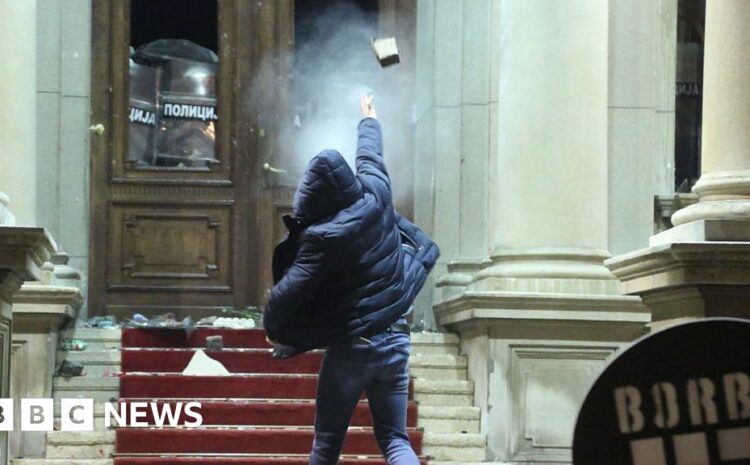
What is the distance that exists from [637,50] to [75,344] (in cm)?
484

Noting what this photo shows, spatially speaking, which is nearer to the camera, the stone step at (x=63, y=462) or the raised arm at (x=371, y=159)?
the raised arm at (x=371, y=159)

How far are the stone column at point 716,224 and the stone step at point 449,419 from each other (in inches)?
99.5

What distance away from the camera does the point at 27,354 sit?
33.1 feet

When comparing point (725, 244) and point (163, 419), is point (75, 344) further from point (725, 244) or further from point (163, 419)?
point (725, 244)

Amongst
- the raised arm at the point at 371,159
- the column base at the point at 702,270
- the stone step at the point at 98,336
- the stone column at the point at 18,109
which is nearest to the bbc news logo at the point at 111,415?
the stone step at the point at 98,336

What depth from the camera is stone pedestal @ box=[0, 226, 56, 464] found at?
7141mm

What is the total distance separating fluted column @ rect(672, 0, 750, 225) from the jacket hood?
78.0 inches

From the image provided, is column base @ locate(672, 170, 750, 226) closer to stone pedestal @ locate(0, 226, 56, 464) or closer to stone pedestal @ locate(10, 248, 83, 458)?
stone pedestal @ locate(0, 226, 56, 464)

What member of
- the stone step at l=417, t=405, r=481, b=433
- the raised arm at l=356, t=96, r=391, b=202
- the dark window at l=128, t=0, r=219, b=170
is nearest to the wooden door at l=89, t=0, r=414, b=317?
the dark window at l=128, t=0, r=219, b=170

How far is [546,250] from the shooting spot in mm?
10273

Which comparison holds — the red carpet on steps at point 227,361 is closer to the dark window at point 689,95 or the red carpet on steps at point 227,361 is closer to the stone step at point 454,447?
the stone step at point 454,447

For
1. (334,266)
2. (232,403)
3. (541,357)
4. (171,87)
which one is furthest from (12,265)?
(171,87)

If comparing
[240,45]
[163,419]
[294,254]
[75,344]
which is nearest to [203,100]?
[240,45]

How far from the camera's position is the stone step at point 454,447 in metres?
9.97
